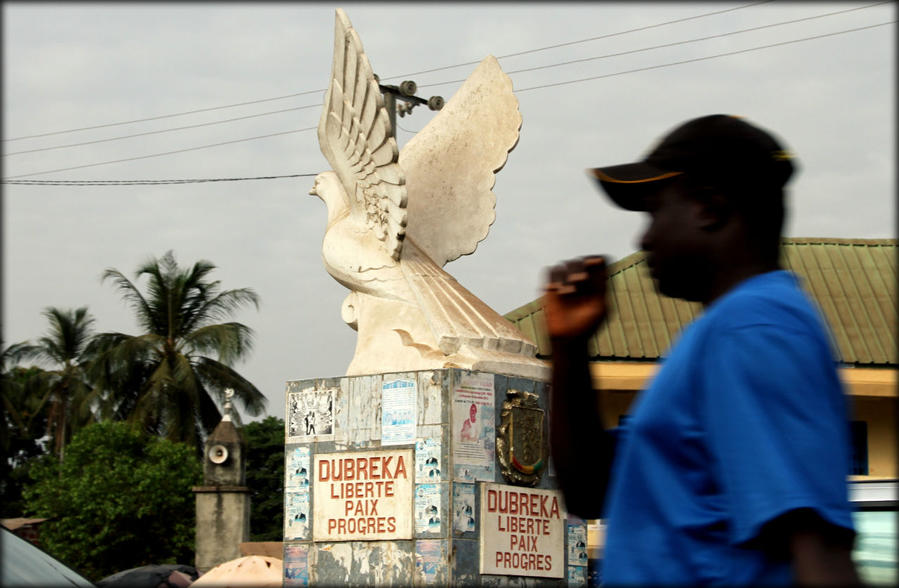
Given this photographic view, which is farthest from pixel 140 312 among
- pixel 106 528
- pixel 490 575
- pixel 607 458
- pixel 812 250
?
pixel 607 458

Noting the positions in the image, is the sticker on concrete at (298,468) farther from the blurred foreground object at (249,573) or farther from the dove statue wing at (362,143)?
the dove statue wing at (362,143)

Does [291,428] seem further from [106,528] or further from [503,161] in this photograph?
[106,528]

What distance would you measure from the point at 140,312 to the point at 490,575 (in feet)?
71.3

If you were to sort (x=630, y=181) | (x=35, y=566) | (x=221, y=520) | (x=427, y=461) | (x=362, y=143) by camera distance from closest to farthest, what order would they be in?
(x=630, y=181) < (x=35, y=566) < (x=427, y=461) < (x=362, y=143) < (x=221, y=520)

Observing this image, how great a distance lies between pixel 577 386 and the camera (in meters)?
2.15

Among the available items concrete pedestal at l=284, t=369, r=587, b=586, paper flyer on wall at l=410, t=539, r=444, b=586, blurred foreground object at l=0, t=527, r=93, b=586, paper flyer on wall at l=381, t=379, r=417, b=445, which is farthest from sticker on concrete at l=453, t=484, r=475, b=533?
blurred foreground object at l=0, t=527, r=93, b=586

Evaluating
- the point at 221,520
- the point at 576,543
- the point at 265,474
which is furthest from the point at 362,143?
the point at 265,474

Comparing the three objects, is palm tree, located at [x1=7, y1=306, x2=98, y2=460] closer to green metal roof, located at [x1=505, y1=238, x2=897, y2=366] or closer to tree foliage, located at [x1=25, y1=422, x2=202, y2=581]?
tree foliage, located at [x1=25, y1=422, x2=202, y2=581]

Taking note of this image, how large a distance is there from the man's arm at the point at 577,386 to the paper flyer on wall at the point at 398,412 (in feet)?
32.2

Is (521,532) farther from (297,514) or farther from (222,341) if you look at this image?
(222,341)

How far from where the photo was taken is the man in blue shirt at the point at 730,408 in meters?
1.57

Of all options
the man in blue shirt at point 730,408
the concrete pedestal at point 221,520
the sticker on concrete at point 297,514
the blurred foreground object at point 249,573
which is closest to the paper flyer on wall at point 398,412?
the sticker on concrete at point 297,514

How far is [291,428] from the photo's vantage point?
12992mm

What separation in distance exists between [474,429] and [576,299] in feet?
32.6
